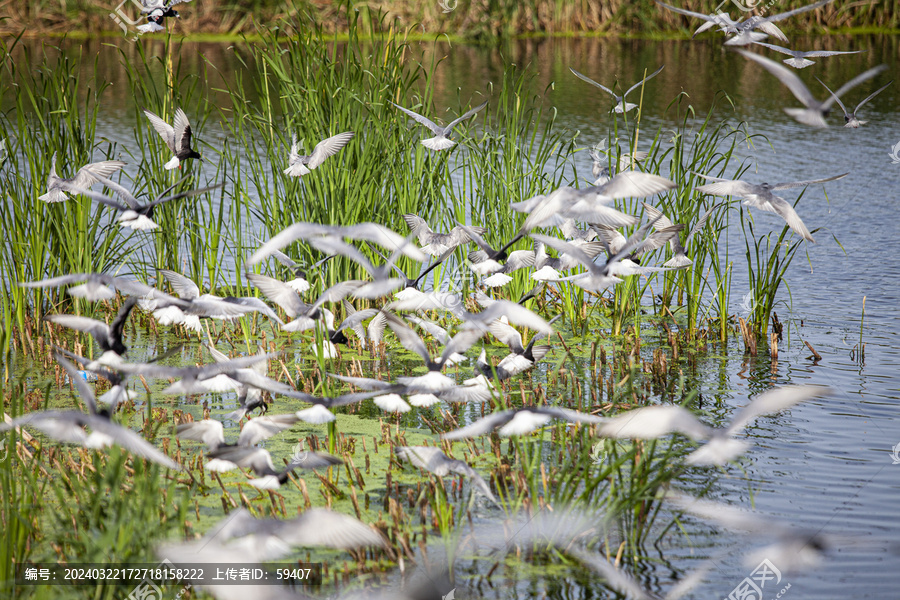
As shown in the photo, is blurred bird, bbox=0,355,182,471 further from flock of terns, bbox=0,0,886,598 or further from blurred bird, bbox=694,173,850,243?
blurred bird, bbox=694,173,850,243

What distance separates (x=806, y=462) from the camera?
11.0ft

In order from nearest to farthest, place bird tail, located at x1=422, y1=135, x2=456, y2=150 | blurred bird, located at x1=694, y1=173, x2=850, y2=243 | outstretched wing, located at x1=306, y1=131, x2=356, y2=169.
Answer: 1. blurred bird, located at x1=694, y1=173, x2=850, y2=243
2. outstretched wing, located at x1=306, y1=131, x2=356, y2=169
3. bird tail, located at x1=422, y1=135, x2=456, y2=150

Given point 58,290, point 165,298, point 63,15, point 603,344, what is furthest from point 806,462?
point 63,15

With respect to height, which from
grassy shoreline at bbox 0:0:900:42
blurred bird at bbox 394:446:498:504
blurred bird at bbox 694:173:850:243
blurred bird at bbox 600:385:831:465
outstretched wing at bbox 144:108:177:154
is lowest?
blurred bird at bbox 394:446:498:504

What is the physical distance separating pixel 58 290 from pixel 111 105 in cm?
857

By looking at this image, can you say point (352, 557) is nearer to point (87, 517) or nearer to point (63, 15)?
point (87, 517)

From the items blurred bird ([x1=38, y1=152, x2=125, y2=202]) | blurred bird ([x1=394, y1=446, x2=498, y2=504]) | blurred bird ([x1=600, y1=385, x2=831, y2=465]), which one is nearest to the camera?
blurred bird ([x1=600, y1=385, x2=831, y2=465])

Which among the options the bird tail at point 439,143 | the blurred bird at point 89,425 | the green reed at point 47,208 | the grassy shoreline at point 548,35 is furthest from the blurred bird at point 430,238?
the grassy shoreline at point 548,35

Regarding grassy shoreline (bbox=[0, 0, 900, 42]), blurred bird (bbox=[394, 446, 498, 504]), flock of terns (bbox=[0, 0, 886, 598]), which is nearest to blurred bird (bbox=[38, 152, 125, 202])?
flock of terns (bbox=[0, 0, 886, 598])

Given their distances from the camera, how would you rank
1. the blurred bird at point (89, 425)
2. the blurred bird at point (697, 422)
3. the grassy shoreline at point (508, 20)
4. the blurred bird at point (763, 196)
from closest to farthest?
1. the blurred bird at point (89, 425)
2. the blurred bird at point (697, 422)
3. the blurred bird at point (763, 196)
4. the grassy shoreline at point (508, 20)

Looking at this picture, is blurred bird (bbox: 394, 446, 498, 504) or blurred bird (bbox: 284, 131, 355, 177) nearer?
blurred bird (bbox: 394, 446, 498, 504)

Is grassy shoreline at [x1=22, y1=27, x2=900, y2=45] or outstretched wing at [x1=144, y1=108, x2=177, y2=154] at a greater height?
grassy shoreline at [x1=22, y1=27, x2=900, y2=45]

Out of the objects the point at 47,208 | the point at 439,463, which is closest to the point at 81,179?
the point at 47,208

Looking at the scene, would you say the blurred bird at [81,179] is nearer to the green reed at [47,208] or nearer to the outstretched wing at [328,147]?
the green reed at [47,208]
